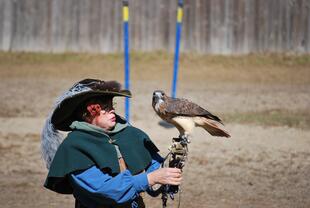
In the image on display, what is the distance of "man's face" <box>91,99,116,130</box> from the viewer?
3.97m

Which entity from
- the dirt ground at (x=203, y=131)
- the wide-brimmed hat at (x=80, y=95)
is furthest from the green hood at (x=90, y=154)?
the dirt ground at (x=203, y=131)

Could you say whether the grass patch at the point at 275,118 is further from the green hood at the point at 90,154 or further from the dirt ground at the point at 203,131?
the green hood at the point at 90,154

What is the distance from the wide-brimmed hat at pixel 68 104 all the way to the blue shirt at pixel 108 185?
0.39 m

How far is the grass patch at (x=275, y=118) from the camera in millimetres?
11125

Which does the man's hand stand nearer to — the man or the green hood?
the man

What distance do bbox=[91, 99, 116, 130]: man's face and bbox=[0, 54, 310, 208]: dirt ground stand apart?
3.30m

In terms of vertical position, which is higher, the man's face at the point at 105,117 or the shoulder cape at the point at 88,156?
the man's face at the point at 105,117

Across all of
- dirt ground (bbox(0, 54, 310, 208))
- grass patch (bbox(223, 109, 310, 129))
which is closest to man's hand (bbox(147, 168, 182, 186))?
dirt ground (bbox(0, 54, 310, 208))

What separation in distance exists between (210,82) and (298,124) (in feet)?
12.5

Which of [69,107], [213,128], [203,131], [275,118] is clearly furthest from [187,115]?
[275,118]

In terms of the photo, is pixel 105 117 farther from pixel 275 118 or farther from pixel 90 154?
pixel 275 118

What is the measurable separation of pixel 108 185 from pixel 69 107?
0.53 metres

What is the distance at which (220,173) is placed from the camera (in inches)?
330

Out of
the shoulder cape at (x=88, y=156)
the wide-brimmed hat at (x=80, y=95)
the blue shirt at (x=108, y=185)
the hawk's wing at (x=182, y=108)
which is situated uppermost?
the wide-brimmed hat at (x=80, y=95)
